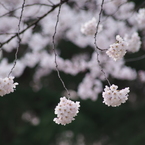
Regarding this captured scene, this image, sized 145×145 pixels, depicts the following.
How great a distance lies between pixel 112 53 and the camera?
193 centimetres

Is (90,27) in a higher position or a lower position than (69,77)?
lower

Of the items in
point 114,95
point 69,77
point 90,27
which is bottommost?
point 114,95

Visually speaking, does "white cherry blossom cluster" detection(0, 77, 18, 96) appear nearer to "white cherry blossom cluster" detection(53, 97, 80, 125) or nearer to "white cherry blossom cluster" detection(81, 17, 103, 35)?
"white cherry blossom cluster" detection(53, 97, 80, 125)

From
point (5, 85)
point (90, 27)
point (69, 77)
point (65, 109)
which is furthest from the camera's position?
point (69, 77)

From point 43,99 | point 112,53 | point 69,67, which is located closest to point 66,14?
point 69,67

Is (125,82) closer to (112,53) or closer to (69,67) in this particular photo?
(69,67)

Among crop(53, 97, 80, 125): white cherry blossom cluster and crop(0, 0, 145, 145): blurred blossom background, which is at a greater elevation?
crop(0, 0, 145, 145): blurred blossom background

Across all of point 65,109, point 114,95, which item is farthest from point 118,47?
point 65,109

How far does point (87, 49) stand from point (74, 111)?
5621mm

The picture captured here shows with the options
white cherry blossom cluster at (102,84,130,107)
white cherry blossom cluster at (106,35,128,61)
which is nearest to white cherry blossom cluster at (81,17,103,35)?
white cherry blossom cluster at (106,35,128,61)

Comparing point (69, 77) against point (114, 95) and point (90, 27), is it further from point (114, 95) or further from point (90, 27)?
point (114, 95)

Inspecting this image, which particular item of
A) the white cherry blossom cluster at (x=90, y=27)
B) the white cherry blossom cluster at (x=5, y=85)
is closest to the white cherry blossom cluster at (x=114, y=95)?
the white cherry blossom cluster at (x=5, y=85)


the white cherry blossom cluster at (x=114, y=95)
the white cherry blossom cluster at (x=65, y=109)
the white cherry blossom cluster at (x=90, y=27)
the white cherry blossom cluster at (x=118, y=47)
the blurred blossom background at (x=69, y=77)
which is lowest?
the white cherry blossom cluster at (x=65, y=109)

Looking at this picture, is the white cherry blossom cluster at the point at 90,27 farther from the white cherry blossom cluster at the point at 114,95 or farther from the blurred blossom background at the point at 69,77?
the blurred blossom background at the point at 69,77
